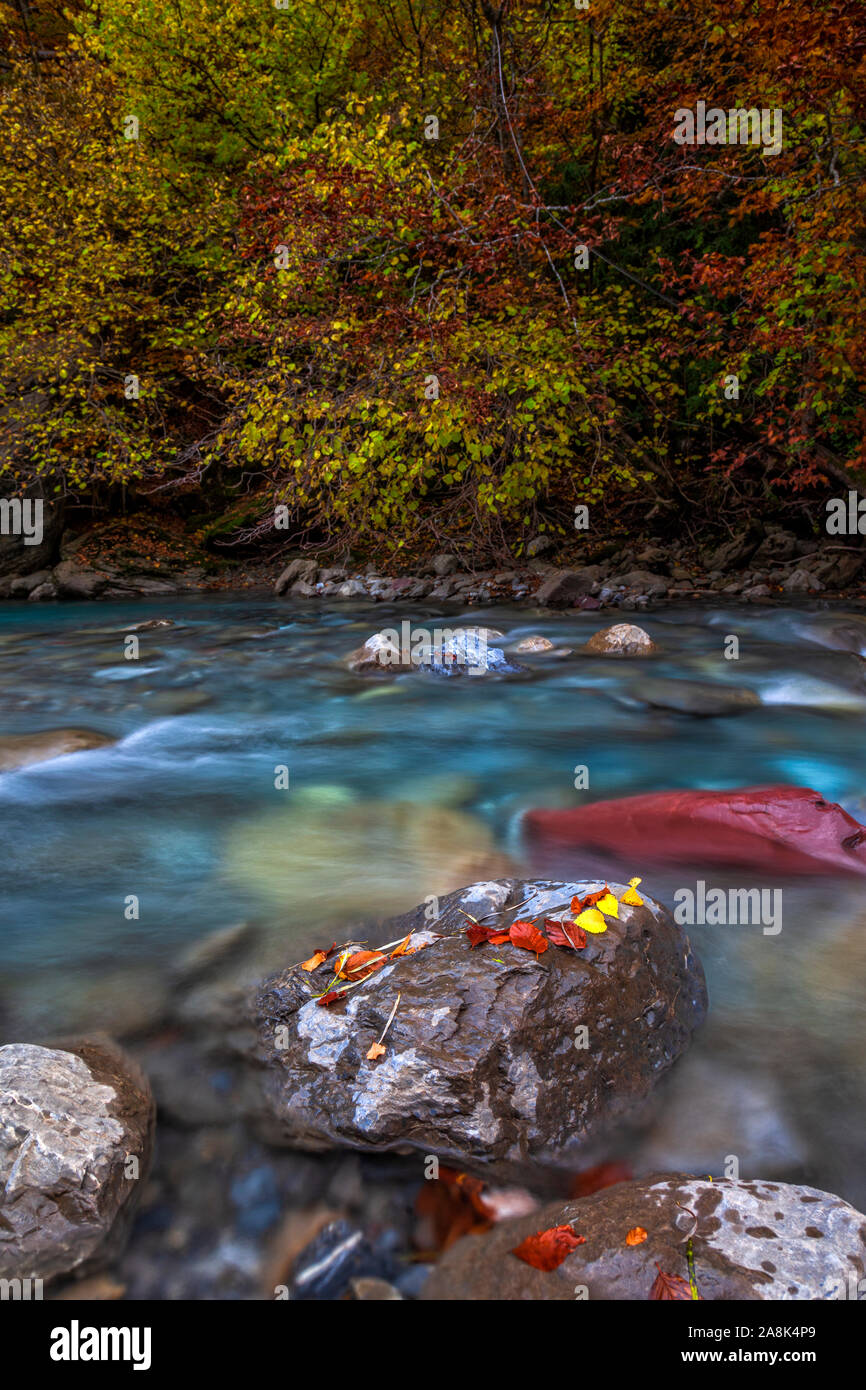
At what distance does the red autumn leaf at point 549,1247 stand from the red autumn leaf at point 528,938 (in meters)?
0.75

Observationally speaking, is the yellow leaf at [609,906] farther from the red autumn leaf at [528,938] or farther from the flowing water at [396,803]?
the flowing water at [396,803]

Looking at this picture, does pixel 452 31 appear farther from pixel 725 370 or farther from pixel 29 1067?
Answer: pixel 29 1067

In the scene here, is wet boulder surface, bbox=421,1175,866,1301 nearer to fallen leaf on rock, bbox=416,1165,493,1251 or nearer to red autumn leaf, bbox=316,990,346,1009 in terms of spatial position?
fallen leaf on rock, bbox=416,1165,493,1251

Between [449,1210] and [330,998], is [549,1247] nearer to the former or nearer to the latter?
[449,1210]

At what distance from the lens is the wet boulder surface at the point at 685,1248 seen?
6.35ft

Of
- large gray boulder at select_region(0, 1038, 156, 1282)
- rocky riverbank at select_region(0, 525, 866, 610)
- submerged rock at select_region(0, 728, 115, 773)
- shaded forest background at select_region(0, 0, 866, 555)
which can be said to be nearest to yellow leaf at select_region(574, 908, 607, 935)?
large gray boulder at select_region(0, 1038, 156, 1282)

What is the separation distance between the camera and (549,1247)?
211 centimetres

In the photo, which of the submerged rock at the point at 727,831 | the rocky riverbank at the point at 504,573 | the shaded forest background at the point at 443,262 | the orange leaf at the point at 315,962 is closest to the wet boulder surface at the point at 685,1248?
the orange leaf at the point at 315,962

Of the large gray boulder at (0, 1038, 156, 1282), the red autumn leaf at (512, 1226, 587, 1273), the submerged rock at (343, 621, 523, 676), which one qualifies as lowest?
the red autumn leaf at (512, 1226, 587, 1273)

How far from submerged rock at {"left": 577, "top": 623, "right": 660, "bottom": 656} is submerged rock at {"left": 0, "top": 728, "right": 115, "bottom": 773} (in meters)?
5.02

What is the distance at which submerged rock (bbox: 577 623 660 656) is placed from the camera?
9.22 meters

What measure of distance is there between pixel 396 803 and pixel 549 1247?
3343 millimetres
